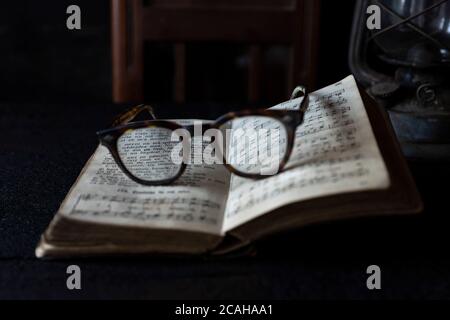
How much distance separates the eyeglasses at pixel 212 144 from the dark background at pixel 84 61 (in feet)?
2.88

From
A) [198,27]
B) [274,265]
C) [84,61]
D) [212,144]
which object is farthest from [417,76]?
[84,61]

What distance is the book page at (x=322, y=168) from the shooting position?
19.3 inches

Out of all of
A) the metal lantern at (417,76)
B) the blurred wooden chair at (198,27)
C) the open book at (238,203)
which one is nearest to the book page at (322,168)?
the open book at (238,203)

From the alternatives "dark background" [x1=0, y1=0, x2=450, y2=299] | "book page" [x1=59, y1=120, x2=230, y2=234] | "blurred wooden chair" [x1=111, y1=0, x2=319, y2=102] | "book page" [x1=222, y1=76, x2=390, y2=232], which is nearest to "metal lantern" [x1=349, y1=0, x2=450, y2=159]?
"dark background" [x1=0, y1=0, x2=450, y2=299]

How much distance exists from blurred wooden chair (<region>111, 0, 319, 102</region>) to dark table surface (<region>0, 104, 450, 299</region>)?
70 cm

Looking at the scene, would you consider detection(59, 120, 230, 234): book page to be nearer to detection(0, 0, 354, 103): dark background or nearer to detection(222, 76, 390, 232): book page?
detection(222, 76, 390, 232): book page

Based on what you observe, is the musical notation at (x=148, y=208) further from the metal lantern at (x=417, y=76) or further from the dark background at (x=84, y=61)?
the dark background at (x=84, y=61)

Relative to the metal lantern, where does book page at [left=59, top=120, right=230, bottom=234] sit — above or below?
below

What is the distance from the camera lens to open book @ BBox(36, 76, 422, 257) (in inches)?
19.2

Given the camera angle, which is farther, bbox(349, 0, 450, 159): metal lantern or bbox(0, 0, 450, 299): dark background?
bbox(349, 0, 450, 159): metal lantern

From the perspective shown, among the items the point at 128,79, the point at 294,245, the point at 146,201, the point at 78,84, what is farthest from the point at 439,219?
the point at 78,84

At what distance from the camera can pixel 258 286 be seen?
49 centimetres

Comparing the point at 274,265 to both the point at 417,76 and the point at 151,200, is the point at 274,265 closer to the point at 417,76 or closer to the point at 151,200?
the point at 151,200

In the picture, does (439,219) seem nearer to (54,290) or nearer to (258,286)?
(258,286)
